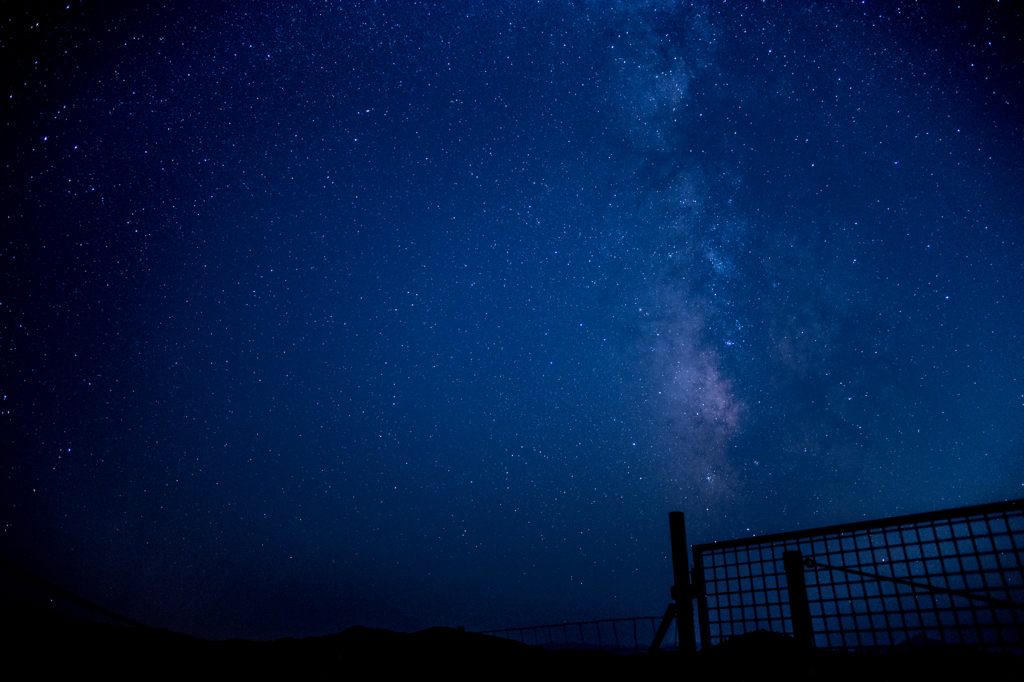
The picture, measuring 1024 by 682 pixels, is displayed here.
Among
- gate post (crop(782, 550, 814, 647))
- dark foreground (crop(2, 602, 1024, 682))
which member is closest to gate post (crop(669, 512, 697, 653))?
dark foreground (crop(2, 602, 1024, 682))

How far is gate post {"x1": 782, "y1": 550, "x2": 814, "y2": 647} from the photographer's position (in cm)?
565

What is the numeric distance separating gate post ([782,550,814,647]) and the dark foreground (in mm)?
192

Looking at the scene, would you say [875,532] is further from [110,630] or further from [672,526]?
[110,630]

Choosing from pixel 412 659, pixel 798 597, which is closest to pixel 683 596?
pixel 798 597

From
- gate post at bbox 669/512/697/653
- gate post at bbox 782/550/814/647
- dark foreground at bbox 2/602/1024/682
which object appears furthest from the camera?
gate post at bbox 669/512/697/653

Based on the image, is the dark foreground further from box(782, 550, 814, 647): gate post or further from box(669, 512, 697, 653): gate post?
box(669, 512, 697, 653): gate post

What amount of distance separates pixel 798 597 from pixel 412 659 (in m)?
4.15

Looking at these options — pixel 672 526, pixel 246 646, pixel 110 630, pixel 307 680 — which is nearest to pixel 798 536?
pixel 672 526

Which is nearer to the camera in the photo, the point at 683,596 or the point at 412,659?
the point at 412,659

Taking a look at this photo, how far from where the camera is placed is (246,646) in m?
5.58

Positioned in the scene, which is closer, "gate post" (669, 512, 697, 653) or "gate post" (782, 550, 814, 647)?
"gate post" (782, 550, 814, 647)

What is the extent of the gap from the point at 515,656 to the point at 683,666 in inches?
66.8

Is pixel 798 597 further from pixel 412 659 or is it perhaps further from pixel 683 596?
pixel 412 659

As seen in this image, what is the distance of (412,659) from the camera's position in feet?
17.0
